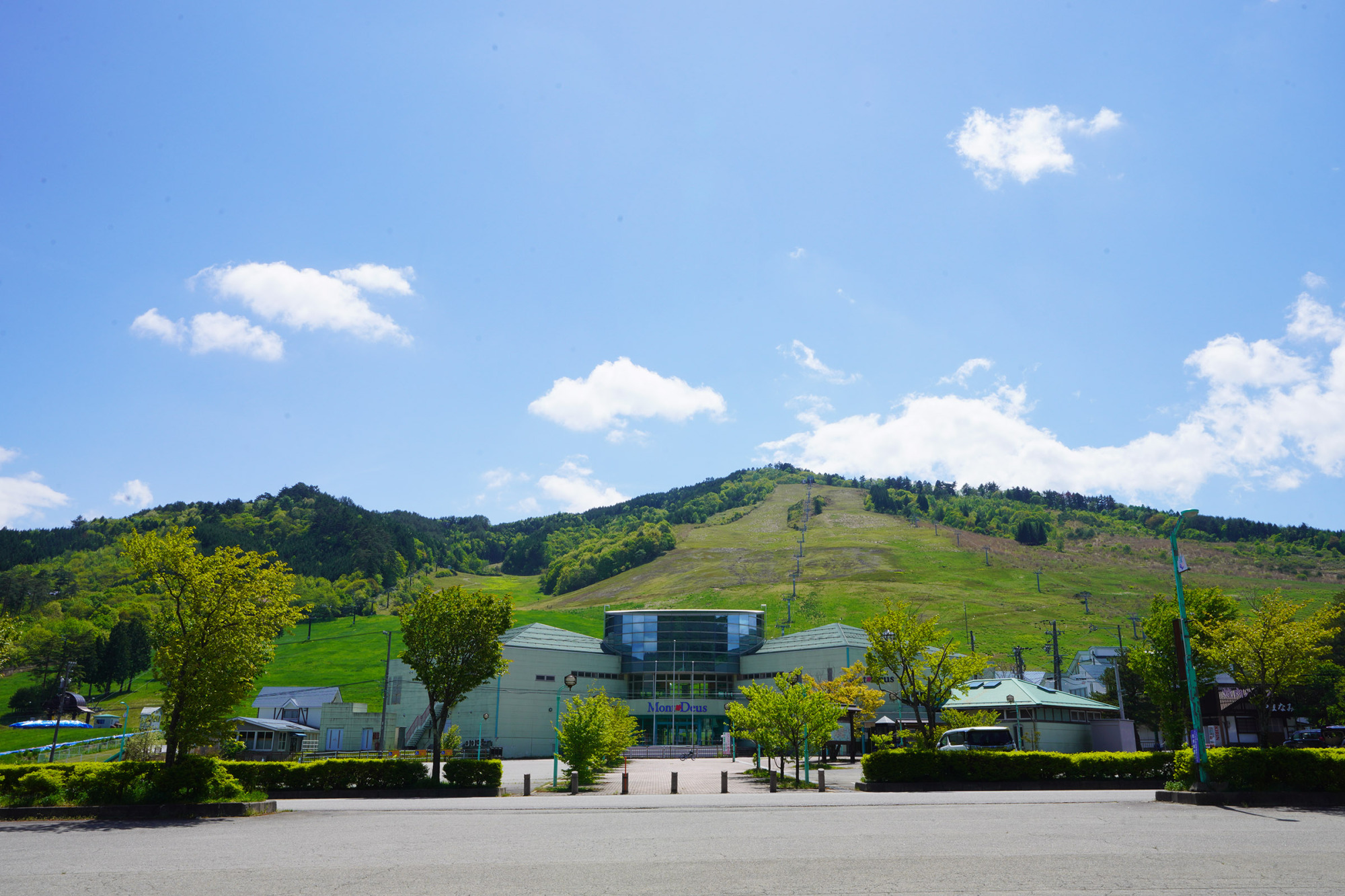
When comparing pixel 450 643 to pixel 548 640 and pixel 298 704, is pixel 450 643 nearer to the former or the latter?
pixel 548 640

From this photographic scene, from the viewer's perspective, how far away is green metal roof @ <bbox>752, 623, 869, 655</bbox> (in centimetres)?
7062

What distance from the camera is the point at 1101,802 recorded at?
21.9m

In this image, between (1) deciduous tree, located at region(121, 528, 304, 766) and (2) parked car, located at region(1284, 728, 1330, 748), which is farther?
(2) parked car, located at region(1284, 728, 1330, 748)

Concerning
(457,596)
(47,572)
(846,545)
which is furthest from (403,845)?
(846,545)

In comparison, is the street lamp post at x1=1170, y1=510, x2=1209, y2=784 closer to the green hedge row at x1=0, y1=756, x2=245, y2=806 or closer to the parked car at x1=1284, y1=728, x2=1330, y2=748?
the parked car at x1=1284, y1=728, x2=1330, y2=748

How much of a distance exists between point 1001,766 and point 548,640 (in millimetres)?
48770

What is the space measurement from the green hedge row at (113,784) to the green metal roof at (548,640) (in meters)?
46.4

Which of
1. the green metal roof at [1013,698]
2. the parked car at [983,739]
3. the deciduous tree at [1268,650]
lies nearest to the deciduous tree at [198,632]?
the parked car at [983,739]

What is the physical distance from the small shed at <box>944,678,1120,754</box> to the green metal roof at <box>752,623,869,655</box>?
2010 centimetres

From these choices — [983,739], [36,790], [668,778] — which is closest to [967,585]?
[983,739]

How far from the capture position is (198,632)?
21766 mm

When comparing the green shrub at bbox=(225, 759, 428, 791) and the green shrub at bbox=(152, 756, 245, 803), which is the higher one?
the green shrub at bbox=(152, 756, 245, 803)

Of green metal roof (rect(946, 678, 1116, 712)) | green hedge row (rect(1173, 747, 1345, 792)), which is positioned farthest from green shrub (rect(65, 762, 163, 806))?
green metal roof (rect(946, 678, 1116, 712))

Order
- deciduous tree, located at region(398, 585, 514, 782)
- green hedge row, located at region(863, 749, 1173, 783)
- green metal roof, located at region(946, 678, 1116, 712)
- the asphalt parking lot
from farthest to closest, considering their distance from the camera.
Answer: green metal roof, located at region(946, 678, 1116, 712) < deciduous tree, located at region(398, 585, 514, 782) < green hedge row, located at region(863, 749, 1173, 783) < the asphalt parking lot
